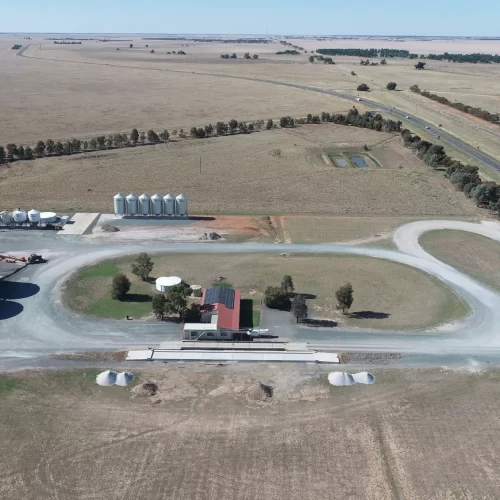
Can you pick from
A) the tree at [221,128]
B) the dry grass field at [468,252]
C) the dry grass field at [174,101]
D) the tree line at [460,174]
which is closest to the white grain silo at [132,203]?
the dry grass field at [468,252]

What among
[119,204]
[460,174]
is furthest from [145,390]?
[460,174]

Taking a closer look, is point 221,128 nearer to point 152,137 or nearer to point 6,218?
point 152,137

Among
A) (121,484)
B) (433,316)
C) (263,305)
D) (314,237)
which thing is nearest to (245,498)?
(121,484)

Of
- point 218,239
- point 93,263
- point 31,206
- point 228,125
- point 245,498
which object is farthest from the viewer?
point 228,125

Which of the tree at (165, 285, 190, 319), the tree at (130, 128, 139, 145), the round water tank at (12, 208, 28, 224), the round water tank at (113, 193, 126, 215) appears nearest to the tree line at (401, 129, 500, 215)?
the tree at (165, 285, 190, 319)

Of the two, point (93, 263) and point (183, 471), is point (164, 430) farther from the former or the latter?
point (93, 263)

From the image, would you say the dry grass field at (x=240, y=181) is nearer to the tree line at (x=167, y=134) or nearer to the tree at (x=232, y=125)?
the tree line at (x=167, y=134)
